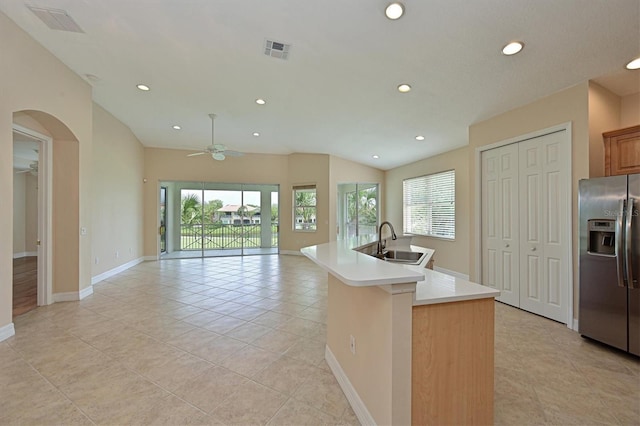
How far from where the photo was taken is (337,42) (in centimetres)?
283

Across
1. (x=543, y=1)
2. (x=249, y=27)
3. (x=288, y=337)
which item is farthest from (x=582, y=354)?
(x=249, y=27)

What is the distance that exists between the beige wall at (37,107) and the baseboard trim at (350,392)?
3352 millimetres

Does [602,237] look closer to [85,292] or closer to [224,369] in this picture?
[224,369]

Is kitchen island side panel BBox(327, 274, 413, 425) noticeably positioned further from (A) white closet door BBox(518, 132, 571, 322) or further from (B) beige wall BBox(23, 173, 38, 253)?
(B) beige wall BBox(23, 173, 38, 253)

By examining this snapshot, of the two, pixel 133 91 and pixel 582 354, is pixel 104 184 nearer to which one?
pixel 133 91

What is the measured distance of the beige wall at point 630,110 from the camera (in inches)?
125

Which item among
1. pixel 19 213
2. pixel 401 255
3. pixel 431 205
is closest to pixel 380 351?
pixel 401 255

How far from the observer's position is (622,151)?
2879 mm

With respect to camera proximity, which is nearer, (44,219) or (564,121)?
(564,121)

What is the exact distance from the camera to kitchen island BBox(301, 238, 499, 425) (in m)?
1.37

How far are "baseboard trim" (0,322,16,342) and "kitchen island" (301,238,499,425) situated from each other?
3504 millimetres

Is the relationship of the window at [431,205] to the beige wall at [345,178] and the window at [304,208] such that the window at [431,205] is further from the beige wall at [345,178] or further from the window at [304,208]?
the window at [304,208]

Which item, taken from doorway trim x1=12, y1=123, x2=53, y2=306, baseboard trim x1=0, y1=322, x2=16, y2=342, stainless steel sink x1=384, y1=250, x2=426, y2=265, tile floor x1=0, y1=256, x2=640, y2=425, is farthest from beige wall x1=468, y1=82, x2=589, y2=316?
doorway trim x1=12, y1=123, x2=53, y2=306

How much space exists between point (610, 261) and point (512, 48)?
2243 millimetres
